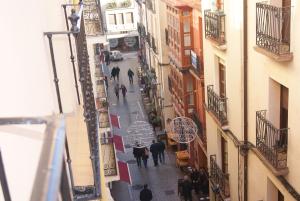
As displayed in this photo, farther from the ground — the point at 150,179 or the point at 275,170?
the point at 275,170

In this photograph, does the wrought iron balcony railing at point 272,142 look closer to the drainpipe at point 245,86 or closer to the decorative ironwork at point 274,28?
the drainpipe at point 245,86

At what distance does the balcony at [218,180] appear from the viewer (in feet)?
45.6

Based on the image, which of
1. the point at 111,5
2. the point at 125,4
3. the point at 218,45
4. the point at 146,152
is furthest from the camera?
the point at 125,4

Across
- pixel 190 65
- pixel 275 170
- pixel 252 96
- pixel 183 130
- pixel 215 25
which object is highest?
pixel 215 25

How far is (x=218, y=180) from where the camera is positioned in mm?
14547

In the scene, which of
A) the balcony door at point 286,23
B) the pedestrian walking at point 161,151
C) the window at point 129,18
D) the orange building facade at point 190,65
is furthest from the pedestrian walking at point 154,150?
the window at point 129,18

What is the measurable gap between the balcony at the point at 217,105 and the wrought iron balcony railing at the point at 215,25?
1702 mm

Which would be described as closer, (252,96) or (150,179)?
(252,96)

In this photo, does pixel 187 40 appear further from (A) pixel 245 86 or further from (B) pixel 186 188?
(A) pixel 245 86

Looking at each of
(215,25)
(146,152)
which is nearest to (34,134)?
(215,25)

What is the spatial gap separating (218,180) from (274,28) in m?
7.17

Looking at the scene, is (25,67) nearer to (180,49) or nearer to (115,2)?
(180,49)

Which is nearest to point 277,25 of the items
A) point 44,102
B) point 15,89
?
point 44,102

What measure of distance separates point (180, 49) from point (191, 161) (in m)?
5.47
